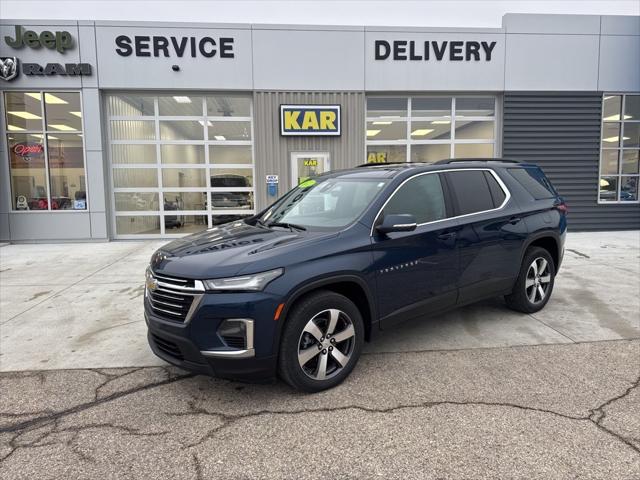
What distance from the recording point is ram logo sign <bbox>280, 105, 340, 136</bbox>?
12.2m

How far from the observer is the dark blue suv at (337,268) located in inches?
120

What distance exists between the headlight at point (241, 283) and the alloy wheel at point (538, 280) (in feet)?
11.1

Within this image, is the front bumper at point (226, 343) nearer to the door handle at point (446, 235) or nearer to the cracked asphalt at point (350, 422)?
the cracked asphalt at point (350, 422)

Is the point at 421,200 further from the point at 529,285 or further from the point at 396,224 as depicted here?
the point at 529,285

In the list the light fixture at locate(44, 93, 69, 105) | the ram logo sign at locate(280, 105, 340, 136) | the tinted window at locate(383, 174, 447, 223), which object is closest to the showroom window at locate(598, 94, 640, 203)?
the ram logo sign at locate(280, 105, 340, 136)

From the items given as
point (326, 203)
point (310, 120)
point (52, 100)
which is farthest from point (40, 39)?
point (326, 203)

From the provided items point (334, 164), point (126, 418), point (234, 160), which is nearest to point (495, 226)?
point (126, 418)

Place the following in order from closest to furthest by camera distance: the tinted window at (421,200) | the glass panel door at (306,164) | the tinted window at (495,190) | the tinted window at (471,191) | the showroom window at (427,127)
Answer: the tinted window at (421,200), the tinted window at (471,191), the tinted window at (495,190), the glass panel door at (306,164), the showroom window at (427,127)

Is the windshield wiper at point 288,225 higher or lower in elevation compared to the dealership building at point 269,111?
lower

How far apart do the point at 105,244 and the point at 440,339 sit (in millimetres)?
10102

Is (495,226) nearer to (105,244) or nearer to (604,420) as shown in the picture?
(604,420)

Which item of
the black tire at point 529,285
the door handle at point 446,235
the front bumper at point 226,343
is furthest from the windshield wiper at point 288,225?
the black tire at point 529,285

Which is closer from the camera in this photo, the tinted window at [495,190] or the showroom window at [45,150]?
the tinted window at [495,190]

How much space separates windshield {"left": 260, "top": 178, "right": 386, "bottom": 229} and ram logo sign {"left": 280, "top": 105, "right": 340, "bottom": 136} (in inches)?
305
